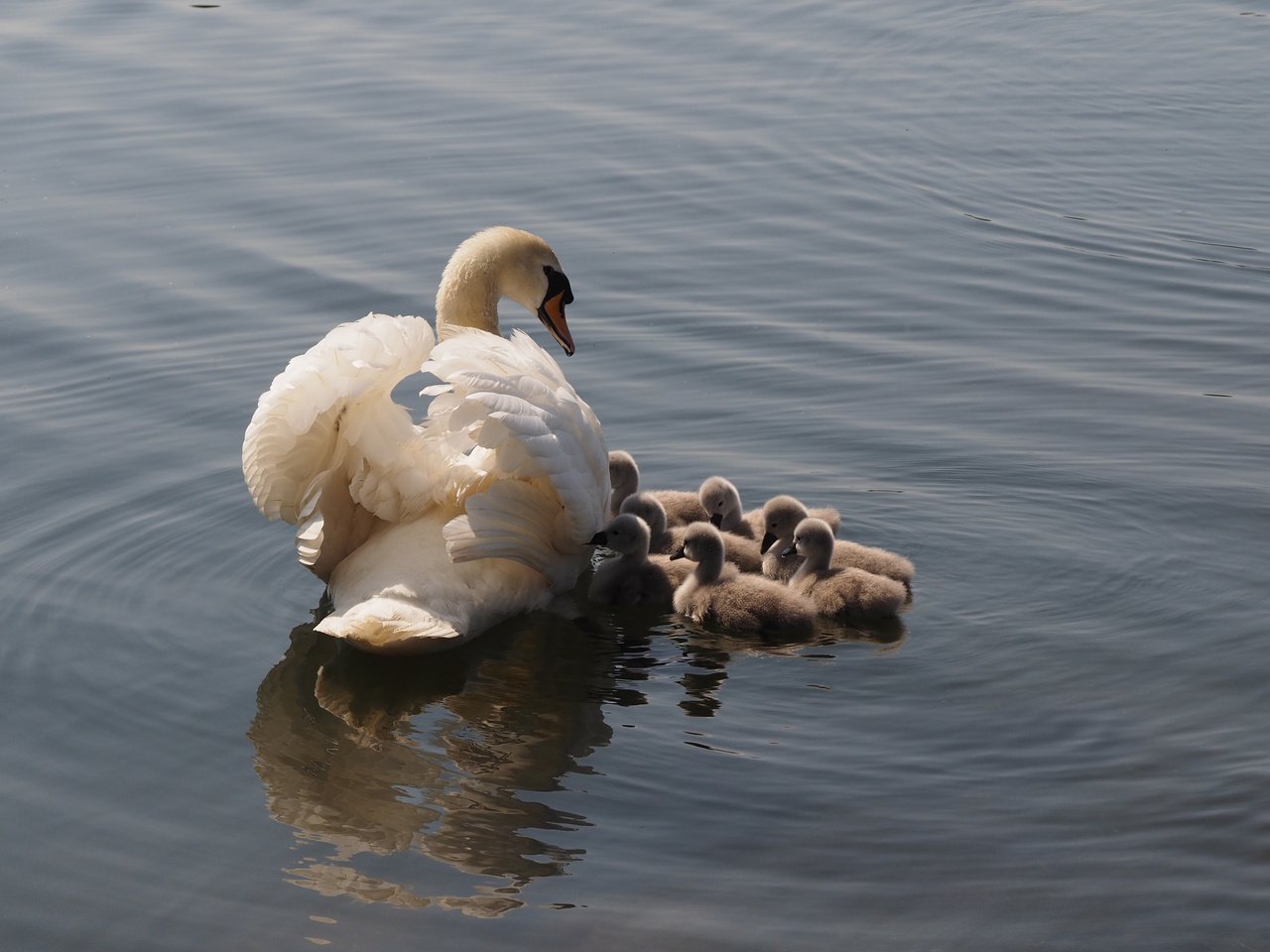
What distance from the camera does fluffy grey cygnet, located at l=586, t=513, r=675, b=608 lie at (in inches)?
316

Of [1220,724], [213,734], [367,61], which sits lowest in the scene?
[213,734]

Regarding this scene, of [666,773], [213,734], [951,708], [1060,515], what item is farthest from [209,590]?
[1060,515]

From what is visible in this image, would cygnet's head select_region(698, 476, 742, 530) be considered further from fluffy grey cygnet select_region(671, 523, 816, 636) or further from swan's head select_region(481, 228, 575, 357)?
swan's head select_region(481, 228, 575, 357)

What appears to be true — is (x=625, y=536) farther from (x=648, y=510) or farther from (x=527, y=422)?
(x=527, y=422)

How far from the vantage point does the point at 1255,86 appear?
15391 mm

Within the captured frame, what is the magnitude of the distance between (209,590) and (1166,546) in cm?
431

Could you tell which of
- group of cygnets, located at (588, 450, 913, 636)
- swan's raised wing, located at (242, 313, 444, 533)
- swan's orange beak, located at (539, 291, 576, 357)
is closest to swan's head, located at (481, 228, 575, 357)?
swan's orange beak, located at (539, 291, 576, 357)

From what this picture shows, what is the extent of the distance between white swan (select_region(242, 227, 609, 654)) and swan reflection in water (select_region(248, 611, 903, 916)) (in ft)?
0.89

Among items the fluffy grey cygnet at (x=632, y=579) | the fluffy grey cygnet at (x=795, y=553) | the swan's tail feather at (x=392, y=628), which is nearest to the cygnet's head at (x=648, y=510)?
the fluffy grey cygnet at (x=632, y=579)

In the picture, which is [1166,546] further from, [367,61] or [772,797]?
[367,61]

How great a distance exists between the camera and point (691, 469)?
368 inches

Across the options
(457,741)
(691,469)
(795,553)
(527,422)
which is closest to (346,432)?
(527,422)

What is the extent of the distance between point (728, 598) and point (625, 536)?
0.59m

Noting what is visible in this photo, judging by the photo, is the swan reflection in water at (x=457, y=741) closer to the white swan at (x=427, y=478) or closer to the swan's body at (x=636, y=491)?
the white swan at (x=427, y=478)
